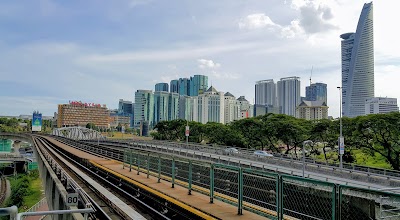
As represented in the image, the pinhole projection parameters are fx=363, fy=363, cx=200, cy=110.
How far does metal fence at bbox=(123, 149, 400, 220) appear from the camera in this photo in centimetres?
786

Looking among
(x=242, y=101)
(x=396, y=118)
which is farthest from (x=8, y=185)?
(x=242, y=101)

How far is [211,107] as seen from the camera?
518 feet

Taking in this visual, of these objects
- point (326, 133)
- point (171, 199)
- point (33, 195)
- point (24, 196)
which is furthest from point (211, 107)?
point (171, 199)

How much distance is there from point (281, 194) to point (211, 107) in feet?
487

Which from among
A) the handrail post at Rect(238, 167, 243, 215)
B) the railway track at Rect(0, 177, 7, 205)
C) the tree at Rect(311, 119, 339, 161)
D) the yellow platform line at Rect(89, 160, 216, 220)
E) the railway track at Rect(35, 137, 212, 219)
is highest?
the tree at Rect(311, 119, 339, 161)

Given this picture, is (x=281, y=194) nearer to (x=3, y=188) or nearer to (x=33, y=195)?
(x=33, y=195)

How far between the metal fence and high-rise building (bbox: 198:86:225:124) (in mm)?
134406

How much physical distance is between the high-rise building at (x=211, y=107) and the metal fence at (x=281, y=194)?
134 metres

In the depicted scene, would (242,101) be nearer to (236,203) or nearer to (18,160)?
(18,160)

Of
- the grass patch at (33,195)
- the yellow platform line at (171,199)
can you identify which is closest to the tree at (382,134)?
the yellow platform line at (171,199)

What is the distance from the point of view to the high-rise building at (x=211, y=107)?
15312cm

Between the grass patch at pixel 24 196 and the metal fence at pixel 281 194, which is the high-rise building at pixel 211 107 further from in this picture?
the metal fence at pixel 281 194

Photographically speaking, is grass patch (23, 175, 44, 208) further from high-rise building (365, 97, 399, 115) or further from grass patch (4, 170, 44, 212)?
high-rise building (365, 97, 399, 115)

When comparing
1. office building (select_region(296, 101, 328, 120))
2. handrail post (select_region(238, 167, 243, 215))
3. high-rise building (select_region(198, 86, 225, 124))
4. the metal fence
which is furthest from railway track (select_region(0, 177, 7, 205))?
office building (select_region(296, 101, 328, 120))
